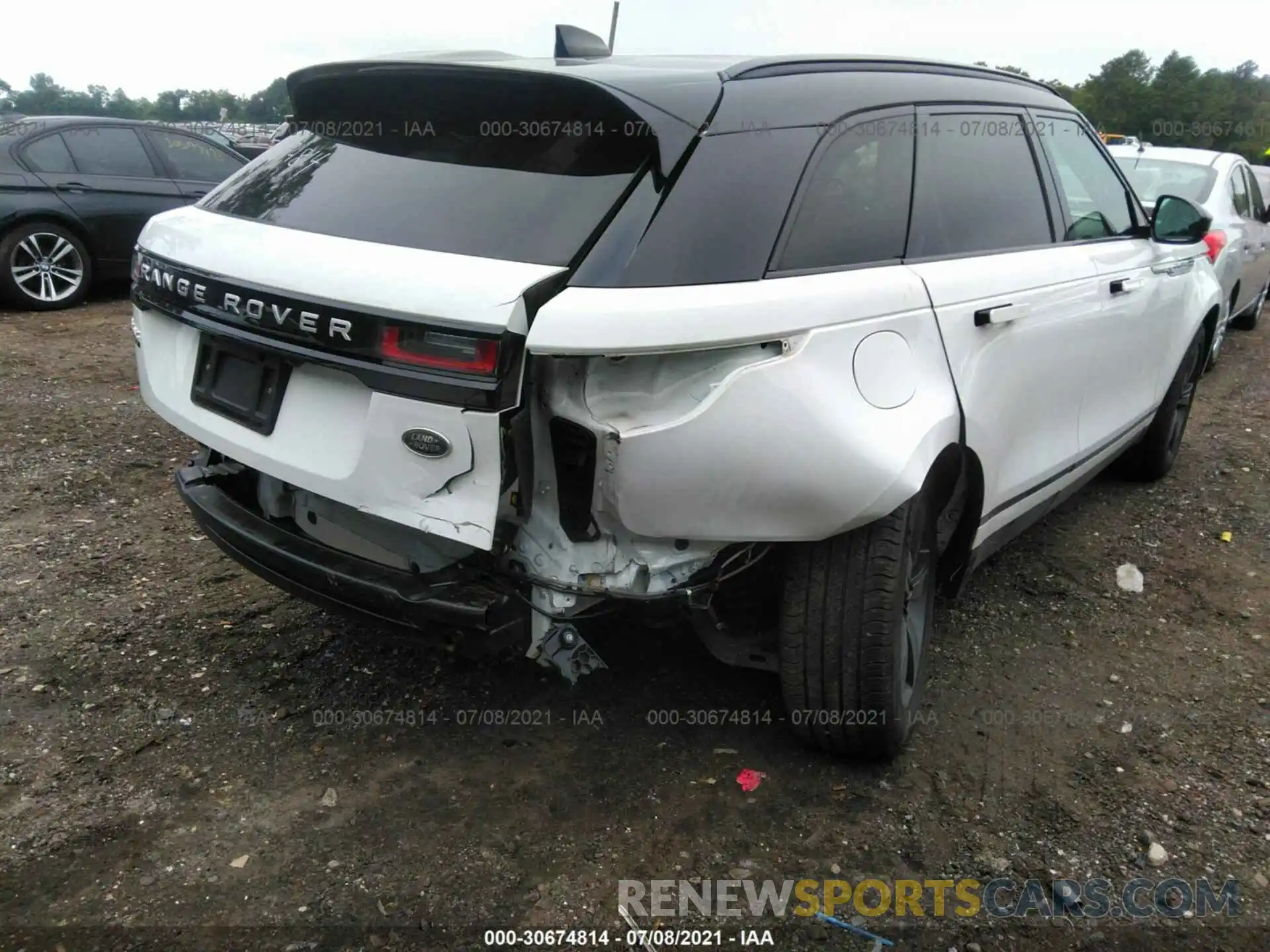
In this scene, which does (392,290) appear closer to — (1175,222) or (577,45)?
(577,45)

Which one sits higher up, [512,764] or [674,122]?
[674,122]

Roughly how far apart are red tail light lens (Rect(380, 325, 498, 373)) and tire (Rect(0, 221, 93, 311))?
6986 mm

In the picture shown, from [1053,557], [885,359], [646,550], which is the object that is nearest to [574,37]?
[885,359]

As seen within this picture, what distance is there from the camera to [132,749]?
260 centimetres

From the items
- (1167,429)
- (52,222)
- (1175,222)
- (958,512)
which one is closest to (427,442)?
(958,512)

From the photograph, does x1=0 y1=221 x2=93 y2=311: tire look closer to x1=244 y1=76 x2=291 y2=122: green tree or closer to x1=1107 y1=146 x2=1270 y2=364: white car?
x1=244 y1=76 x2=291 y2=122: green tree

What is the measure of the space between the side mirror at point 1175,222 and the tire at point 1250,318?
19.3 feet

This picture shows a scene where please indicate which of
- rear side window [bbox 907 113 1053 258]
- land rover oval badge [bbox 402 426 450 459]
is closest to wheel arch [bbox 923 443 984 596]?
rear side window [bbox 907 113 1053 258]

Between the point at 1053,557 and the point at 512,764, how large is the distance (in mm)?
2506

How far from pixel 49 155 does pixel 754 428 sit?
7833 millimetres

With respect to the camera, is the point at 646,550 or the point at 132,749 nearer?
the point at 646,550

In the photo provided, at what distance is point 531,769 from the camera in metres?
2.61

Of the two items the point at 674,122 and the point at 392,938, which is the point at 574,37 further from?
the point at 392,938

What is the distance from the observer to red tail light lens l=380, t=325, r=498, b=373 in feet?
6.39
